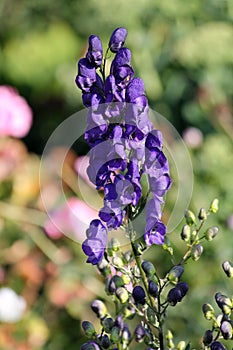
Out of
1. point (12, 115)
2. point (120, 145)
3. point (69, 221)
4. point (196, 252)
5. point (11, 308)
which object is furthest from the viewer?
point (12, 115)

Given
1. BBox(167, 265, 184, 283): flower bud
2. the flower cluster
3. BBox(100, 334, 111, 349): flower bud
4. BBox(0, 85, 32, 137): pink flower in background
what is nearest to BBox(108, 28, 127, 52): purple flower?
the flower cluster

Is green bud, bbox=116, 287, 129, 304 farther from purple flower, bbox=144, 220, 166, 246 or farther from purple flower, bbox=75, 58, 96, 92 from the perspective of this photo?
purple flower, bbox=75, 58, 96, 92

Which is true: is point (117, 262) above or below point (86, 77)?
below

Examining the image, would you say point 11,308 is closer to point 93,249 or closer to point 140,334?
point 140,334

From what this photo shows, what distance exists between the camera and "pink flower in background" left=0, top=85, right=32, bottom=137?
3195 mm

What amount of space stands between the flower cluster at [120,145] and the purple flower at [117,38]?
0.04 metres

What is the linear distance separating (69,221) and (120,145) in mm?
1836

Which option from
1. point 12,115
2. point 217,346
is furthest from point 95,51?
point 12,115

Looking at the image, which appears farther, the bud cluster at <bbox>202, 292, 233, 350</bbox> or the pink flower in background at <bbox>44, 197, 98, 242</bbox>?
the pink flower in background at <bbox>44, 197, 98, 242</bbox>

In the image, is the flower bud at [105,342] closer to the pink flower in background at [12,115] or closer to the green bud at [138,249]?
the green bud at [138,249]

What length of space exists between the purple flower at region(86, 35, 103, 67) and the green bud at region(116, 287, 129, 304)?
37 centimetres

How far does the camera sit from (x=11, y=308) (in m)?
2.79

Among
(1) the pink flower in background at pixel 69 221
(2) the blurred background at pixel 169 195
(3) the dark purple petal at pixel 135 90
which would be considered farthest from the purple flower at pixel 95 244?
(1) the pink flower in background at pixel 69 221

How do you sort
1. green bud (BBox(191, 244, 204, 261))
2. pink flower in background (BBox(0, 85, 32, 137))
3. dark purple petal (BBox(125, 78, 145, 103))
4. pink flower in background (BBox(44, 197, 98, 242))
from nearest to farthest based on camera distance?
1. dark purple petal (BBox(125, 78, 145, 103))
2. green bud (BBox(191, 244, 204, 261))
3. pink flower in background (BBox(44, 197, 98, 242))
4. pink flower in background (BBox(0, 85, 32, 137))
